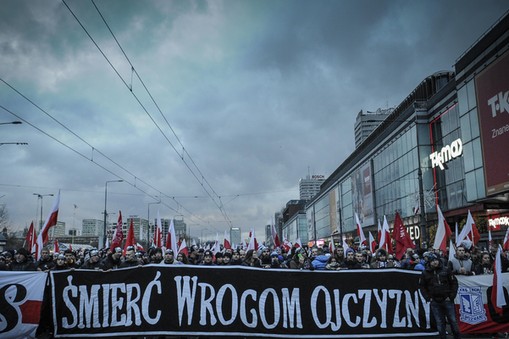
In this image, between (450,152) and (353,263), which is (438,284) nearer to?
(353,263)

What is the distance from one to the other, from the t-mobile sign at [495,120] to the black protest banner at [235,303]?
22.7 m

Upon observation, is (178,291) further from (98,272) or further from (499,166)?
(499,166)

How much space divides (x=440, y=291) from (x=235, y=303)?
12.8ft

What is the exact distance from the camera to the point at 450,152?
3694 centimetres

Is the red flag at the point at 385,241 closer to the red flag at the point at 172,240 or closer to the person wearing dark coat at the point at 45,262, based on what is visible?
the red flag at the point at 172,240

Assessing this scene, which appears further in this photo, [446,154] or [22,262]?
[446,154]

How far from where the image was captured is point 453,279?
847 centimetres

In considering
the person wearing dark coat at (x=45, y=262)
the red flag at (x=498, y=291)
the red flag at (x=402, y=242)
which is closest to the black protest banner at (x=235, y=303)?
the red flag at (x=498, y=291)

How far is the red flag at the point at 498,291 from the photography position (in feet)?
29.2

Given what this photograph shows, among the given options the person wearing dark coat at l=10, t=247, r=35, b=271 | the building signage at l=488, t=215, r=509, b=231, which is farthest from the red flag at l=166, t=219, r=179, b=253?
the building signage at l=488, t=215, r=509, b=231

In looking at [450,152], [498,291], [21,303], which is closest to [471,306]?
[498,291]

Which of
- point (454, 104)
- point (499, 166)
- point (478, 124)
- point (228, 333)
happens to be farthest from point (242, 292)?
point (454, 104)

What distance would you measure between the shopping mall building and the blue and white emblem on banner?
46.7 ft

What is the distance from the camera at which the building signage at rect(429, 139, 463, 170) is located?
35.4 metres
